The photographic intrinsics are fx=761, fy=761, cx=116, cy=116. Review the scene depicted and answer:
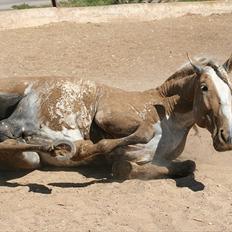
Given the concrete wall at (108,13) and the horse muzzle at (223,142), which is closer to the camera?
the horse muzzle at (223,142)

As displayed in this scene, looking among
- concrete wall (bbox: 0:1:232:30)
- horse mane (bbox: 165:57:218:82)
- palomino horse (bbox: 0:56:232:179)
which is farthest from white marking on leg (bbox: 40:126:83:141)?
concrete wall (bbox: 0:1:232:30)

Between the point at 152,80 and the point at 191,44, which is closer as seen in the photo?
the point at 152,80

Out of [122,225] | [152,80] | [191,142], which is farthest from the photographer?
[152,80]

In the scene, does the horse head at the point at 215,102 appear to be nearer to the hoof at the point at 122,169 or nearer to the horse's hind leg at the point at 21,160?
the hoof at the point at 122,169

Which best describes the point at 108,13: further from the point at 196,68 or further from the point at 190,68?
the point at 196,68

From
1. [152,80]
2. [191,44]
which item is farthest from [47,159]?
Result: [191,44]

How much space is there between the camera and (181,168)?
6.42 metres

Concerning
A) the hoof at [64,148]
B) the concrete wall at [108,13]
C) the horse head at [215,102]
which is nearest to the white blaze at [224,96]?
the horse head at [215,102]

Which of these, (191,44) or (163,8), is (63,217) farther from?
(163,8)

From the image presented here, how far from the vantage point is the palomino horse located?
6.12m

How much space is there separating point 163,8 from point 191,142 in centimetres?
701

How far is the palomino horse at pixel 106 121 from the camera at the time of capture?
241 inches

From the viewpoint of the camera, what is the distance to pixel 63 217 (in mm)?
5484

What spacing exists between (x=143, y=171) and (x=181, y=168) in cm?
36
